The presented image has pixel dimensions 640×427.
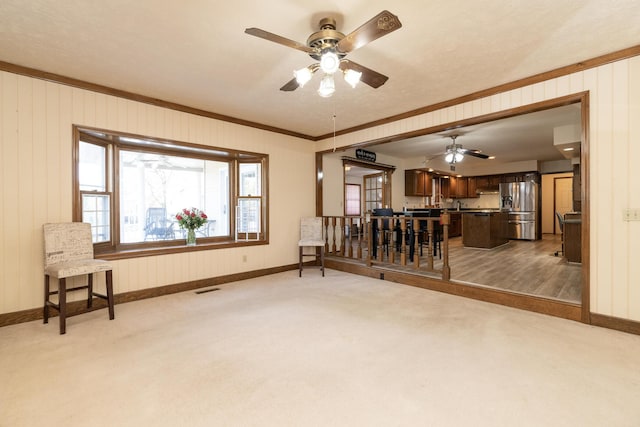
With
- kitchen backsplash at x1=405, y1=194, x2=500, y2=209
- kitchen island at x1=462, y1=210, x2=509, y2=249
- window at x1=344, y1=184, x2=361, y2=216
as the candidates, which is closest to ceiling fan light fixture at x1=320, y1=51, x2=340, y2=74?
kitchen island at x1=462, y1=210, x2=509, y2=249

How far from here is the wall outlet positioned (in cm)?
264

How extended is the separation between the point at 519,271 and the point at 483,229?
272 centimetres

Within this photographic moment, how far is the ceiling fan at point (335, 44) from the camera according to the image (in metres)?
1.76

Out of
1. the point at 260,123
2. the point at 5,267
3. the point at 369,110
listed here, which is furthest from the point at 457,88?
the point at 5,267

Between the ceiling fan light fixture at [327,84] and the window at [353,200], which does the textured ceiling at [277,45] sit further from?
the window at [353,200]

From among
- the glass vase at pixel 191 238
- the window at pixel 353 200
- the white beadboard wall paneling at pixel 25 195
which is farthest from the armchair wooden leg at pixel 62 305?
the window at pixel 353 200

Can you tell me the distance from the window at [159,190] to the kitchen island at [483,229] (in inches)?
210

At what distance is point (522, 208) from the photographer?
28.2 feet

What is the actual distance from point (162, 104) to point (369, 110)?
111 inches

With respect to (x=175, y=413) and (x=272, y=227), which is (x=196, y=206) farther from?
(x=175, y=413)

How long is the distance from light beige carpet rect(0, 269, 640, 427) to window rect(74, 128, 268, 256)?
121 centimetres

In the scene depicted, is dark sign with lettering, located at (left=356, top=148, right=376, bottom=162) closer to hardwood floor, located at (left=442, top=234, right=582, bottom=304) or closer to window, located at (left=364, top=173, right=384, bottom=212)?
window, located at (left=364, top=173, right=384, bottom=212)

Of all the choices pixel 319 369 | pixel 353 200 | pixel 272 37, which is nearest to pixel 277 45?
pixel 272 37

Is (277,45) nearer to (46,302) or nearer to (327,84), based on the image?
(327,84)
